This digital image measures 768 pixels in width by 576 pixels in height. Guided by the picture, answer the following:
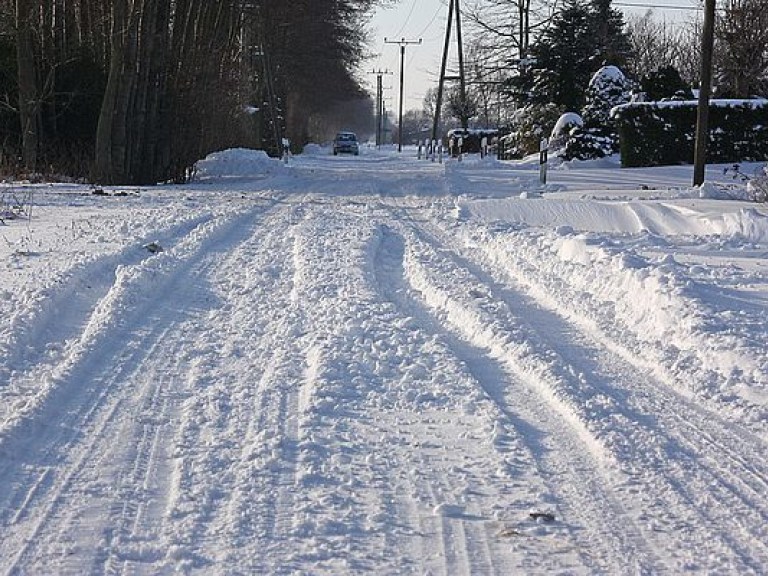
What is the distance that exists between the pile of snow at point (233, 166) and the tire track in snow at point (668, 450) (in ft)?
78.4

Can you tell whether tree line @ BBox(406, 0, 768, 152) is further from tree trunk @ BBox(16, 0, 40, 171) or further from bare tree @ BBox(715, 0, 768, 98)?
tree trunk @ BBox(16, 0, 40, 171)

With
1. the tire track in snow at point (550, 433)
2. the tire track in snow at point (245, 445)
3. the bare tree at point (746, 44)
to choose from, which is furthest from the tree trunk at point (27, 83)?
the bare tree at point (746, 44)

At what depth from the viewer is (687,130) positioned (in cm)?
2764

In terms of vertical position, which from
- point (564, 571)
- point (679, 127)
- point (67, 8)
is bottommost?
point (564, 571)

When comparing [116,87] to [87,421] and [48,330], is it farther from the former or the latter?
[87,421]

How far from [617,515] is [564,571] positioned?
0.60 m

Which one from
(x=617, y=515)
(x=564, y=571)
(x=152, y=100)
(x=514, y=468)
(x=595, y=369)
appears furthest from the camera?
(x=152, y=100)

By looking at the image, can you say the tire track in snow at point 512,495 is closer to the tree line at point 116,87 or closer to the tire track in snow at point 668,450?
the tire track in snow at point 668,450

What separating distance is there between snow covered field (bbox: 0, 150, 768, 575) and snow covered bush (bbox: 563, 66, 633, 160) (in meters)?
22.8

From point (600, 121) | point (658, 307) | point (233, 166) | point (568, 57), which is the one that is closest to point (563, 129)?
point (600, 121)

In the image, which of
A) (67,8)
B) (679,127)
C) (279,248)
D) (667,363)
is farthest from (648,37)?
(667,363)

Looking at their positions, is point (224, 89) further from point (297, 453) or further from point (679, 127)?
point (297, 453)

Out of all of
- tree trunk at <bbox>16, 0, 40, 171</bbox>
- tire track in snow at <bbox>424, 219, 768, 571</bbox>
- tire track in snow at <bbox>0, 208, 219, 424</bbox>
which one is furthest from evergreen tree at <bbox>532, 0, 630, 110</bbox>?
tire track in snow at <bbox>424, 219, 768, 571</bbox>

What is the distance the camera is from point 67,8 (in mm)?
29250
